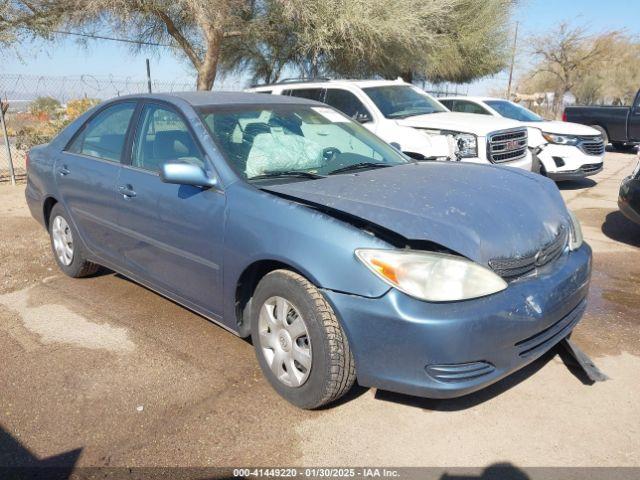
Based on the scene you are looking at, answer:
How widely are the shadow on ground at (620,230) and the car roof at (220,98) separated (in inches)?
162

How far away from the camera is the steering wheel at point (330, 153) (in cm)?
370

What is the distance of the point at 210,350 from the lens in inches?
140

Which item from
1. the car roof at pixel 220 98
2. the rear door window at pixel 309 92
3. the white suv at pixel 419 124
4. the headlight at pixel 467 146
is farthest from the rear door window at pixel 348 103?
the car roof at pixel 220 98

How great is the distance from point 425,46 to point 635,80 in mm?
31820

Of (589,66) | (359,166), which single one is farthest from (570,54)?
(359,166)

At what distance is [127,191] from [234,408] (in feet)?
5.66

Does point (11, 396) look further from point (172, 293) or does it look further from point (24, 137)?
point (24, 137)

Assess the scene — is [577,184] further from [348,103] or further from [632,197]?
[348,103]

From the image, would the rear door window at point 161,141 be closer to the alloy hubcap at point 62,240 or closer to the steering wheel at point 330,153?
the steering wheel at point 330,153

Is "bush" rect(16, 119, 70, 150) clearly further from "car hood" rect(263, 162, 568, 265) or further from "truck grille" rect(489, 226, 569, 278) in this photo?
"truck grille" rect(489, 226, 569, 278)

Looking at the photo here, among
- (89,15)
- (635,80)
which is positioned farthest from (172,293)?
(635,80)

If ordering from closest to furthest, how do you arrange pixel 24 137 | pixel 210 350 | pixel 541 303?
pixel 541 303, pixel 210 350, pixel 24 137

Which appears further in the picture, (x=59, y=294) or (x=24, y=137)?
(x=24, y=137)

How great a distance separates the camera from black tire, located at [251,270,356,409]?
261cm
